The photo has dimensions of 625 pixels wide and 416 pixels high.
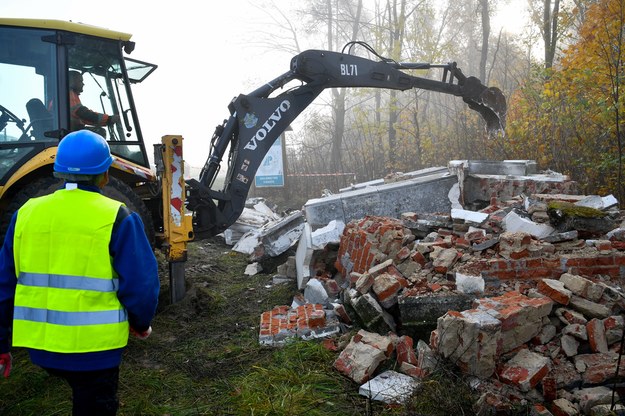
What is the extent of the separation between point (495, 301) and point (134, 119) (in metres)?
4.57

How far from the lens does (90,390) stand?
2.16m

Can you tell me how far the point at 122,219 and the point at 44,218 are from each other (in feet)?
1.08

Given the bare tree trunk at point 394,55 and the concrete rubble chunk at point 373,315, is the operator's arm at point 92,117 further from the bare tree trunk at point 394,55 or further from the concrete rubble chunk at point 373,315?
the bare tree trunk at point 394,55

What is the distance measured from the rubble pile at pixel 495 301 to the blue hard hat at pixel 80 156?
2272mm

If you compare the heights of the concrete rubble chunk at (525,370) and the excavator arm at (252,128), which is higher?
the excavator arm at (252,128)

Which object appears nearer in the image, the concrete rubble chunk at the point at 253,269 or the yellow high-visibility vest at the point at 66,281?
the yellow high-visibility vest at the point at 66,281

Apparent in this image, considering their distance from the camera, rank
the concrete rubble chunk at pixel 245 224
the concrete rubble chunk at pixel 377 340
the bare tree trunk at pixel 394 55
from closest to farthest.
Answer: the concrete rubble chunk at pixel 377 340 → the concrete rubble chunk at pixel 245 224 → the bare tree trunk at pixel 394 55

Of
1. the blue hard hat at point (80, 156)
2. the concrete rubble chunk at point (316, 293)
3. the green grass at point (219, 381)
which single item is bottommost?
the green grass at point (219, 381)

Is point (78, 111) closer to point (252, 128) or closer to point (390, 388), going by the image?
point (252, 128)

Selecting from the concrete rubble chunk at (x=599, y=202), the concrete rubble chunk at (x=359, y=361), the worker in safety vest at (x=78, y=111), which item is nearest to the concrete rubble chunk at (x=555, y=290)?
the concrete rubble chunk at (x=359, y=361)

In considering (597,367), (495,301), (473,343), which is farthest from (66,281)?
(597,367)

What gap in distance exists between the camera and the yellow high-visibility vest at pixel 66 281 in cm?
206

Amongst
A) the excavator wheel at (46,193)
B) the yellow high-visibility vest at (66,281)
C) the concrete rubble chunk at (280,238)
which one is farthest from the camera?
the concrete rubble chunk at (280,238)

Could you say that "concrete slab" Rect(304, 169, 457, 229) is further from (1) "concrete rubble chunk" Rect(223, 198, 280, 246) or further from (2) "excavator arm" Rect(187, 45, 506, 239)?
(1) "concrete rubble chunk" Rect(223, 198, 280, 246)
